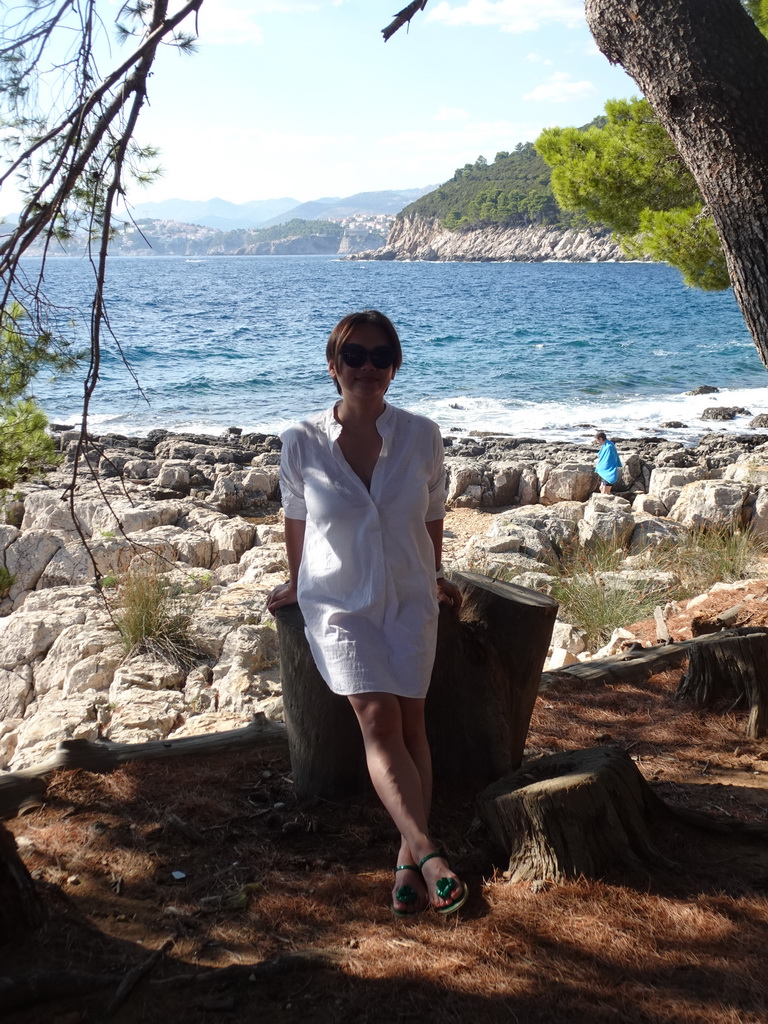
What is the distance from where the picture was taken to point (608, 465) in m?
13.3

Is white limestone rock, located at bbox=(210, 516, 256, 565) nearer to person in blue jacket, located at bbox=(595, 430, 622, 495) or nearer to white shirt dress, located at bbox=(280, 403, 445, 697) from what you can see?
person in blue jacket, located at bbox=(595, 430, 622, 495)

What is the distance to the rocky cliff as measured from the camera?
10675 cm

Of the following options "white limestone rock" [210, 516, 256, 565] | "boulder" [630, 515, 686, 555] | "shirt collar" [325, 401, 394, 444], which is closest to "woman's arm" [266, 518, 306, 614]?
"shirt collar" [325, 401, 394, 444]

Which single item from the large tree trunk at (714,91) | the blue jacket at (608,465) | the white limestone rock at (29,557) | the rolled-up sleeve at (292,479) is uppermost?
the large tree trunk at (714,91)

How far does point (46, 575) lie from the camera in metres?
8.93

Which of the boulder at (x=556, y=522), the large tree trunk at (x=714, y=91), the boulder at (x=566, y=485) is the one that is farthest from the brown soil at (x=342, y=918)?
the boulder at (x=566, y=485)

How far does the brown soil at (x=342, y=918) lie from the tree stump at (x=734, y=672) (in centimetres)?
52

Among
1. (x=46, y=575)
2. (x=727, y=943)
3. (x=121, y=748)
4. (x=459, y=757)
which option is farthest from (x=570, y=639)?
(x=46, y=575)

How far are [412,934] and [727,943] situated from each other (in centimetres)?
81

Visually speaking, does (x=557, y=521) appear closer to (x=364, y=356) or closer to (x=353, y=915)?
(x=364, y=356)

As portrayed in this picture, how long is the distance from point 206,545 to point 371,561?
7.00 m

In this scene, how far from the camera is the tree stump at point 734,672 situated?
4.01 m

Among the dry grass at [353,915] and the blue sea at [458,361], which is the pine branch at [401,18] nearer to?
the blue sea at [458,361]

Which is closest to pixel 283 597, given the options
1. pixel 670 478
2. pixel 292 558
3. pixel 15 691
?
pixel 292 558
